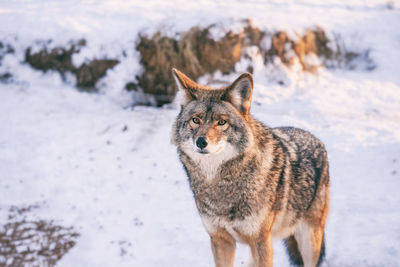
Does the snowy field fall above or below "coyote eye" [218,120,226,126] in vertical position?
below

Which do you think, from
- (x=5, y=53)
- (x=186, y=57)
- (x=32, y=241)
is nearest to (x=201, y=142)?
(x=32, y=241)

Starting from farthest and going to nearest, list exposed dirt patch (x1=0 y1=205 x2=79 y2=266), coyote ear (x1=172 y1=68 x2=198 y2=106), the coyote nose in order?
exposed dirt patch (x1=0 y1=205 x2=79 y2=266) < coyote ear (x1=172 y1=68 x2=198 y2=106) < the coyote nose

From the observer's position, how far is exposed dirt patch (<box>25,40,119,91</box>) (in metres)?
10.1

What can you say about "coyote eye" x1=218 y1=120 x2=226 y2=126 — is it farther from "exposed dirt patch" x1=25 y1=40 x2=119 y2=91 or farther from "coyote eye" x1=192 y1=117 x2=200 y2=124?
"exposed dirt patch" x1=25 y1=40 x2=119 y2=91

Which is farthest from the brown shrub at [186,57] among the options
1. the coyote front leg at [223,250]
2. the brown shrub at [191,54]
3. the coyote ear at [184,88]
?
the coyote front leg at [223,250]

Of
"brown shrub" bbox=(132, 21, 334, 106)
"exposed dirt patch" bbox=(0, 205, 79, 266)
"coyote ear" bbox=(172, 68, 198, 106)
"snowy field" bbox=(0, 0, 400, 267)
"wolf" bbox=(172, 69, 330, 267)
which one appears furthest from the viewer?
"brown shrub" bbox=(132, 21, 334, 106)

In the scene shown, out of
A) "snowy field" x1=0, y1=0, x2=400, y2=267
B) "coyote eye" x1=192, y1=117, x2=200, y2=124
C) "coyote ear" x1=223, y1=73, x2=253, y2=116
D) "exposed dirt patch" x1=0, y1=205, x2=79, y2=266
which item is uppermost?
"coyote ear" x1=223, y1=73, x2=253, y2=116

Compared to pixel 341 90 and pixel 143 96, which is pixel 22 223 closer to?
pixel 143 96

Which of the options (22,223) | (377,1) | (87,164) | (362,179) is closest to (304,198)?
(362,179)

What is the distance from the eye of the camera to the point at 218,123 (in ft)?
11.4

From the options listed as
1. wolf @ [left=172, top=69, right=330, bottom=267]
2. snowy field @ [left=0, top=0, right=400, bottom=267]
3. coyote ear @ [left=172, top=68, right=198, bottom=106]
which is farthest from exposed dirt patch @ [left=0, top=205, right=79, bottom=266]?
coyote ear @ [left=172, top=68, right=198, bottom=106]

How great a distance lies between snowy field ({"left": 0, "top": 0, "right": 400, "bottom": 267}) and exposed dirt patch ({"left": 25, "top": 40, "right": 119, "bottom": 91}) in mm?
219

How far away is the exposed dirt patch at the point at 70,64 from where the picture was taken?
10102 millimetres

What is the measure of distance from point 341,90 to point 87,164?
6413 mm
